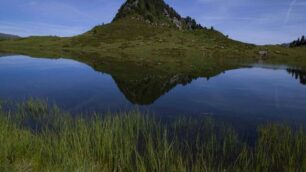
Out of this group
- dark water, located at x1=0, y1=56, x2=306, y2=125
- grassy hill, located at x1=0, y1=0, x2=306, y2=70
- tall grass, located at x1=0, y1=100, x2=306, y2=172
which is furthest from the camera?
grassy hill, located at x1=0, y1=0, x2=306, y2=70

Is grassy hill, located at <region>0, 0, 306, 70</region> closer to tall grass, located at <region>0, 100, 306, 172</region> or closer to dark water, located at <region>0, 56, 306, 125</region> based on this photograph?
dark water, located at <region>0, 56, 306, 125</region>

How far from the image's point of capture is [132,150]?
1712cm

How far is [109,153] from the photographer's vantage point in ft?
50.1

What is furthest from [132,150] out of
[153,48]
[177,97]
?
[153,48]

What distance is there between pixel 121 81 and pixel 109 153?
115ft

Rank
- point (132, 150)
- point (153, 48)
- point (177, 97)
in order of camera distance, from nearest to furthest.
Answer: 1. point (132, 150)
2. point (177, 97)
3. point (153, 48)

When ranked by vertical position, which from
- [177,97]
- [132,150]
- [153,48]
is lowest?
[177,97]

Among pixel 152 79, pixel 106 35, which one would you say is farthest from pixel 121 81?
pixel 106 35

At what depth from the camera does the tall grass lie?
1333 cm

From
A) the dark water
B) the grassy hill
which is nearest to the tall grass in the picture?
the dark water

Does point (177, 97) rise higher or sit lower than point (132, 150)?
lower

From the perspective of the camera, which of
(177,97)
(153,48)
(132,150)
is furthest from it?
(153,48)

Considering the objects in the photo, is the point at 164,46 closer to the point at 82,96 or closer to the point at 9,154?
the point at 82,96

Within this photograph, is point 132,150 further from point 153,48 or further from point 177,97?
point 153,48
